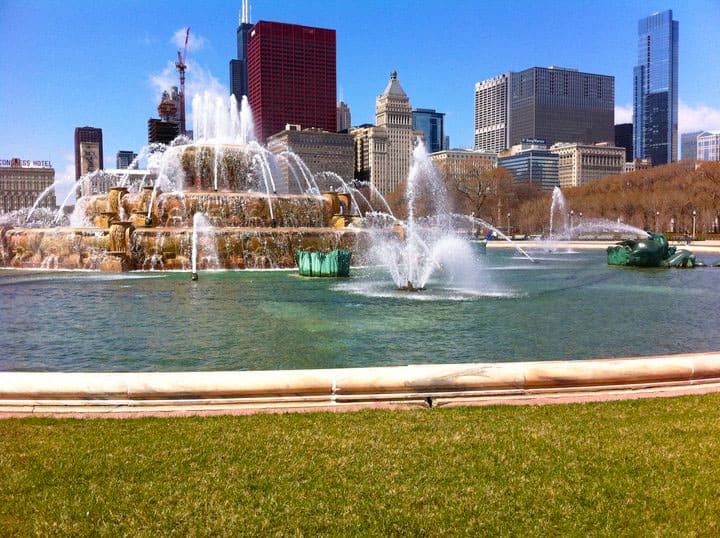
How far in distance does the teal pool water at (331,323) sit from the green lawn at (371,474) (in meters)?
3.58

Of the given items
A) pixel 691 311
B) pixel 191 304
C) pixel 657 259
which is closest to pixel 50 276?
pixel 191 304

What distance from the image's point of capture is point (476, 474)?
4.96 meters

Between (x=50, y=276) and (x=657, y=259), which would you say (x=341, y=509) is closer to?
(x=50, y=276)

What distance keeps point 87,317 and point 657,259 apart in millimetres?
27309

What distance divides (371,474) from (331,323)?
28.7 ft

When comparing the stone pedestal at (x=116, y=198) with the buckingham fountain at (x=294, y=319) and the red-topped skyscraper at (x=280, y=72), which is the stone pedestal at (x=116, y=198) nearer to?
the buckingham fountain at (x=294, y=319)

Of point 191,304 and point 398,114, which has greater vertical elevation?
point 398,114

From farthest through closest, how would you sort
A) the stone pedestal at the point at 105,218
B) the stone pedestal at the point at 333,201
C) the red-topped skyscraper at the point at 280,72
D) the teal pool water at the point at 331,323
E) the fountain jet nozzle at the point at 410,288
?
1. the red-topped skyscraper at the point at 280,72
2. the stone pedestal at the point at 333,201
3. the stone pedestal at the point at 105,218
4. the fountain jet nozzle at the point at 410,288
5. the teal pool water at the point at 331,323

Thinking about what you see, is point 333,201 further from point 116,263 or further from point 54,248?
point 54,248

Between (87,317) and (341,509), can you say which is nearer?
(341,509)

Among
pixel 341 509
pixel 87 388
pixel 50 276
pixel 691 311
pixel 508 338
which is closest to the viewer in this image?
pixel 341 509

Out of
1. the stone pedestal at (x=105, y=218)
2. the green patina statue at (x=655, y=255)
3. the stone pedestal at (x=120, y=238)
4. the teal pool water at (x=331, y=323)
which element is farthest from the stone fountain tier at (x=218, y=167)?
the green patina statue at (x=655, y=255)

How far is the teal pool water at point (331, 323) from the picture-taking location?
407 inches

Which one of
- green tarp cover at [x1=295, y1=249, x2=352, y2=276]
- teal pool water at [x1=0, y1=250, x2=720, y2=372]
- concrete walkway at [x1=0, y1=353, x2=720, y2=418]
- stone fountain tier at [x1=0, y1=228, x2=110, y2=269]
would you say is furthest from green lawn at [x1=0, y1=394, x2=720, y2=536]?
stone fountain tier at [x1=0, y1=228, x2=110, y2=269]
